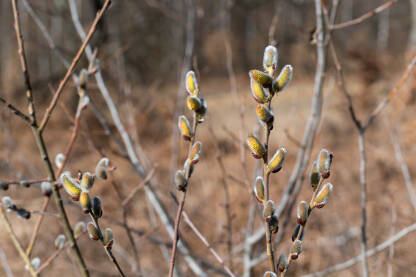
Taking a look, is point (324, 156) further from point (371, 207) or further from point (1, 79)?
point (1, 79)

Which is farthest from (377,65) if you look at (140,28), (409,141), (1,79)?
(1,79)

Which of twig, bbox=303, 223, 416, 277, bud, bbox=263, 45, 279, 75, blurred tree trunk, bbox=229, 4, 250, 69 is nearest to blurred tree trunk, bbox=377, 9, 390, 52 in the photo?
blurred tree trunk, bbox=229, 4, 250, 69

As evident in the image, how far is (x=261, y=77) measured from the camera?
490 millimetres

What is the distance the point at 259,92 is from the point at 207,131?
639 cm

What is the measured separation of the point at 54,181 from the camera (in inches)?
27.3

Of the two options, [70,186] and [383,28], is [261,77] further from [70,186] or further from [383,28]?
[383,28]

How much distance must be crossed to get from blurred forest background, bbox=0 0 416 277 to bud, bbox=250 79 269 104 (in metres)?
0.35

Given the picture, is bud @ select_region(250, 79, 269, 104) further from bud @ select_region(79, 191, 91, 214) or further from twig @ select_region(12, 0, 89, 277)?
twig @ select_region(12, 0, 89, 277)

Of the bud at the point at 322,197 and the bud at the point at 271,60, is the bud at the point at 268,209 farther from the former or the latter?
the bud at the point at 271,60

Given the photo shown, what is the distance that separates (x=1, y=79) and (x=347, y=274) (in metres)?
7.58

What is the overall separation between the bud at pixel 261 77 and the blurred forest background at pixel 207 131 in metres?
0.35

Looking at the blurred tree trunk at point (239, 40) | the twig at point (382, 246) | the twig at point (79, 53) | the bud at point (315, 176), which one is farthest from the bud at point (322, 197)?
the blurred tree trunk at point (239, 40)

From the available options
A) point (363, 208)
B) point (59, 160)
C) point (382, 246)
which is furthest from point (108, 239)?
point (382, 246)

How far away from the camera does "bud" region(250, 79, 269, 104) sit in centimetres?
50
